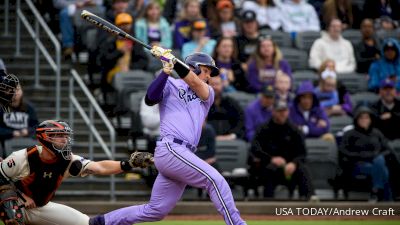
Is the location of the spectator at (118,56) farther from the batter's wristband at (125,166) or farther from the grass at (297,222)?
the batter's wristband at (125,166)

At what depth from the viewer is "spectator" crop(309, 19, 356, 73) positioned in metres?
17.1

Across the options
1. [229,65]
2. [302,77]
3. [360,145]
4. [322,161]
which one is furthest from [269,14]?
[360,145]

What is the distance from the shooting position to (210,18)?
17.3 m

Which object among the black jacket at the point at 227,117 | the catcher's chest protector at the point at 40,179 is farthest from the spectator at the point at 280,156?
the catcher's chest protector at the point at 40,179

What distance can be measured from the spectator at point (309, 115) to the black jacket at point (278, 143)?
73cm

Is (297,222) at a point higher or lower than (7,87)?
lower

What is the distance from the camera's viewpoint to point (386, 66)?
675 inches

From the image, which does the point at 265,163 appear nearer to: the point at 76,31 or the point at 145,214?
the point at 76,31

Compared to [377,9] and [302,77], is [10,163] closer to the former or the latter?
[302,77]

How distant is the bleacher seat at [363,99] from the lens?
653 inches

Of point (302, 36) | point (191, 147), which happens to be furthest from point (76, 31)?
Result: point (191, 147)

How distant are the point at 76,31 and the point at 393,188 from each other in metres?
5.86

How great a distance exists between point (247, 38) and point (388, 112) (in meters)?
2.73

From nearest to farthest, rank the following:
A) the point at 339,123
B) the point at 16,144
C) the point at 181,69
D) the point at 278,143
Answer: the point at 181,69 < the point at 16,144 < the point at 278,143 < the point at 339,123
